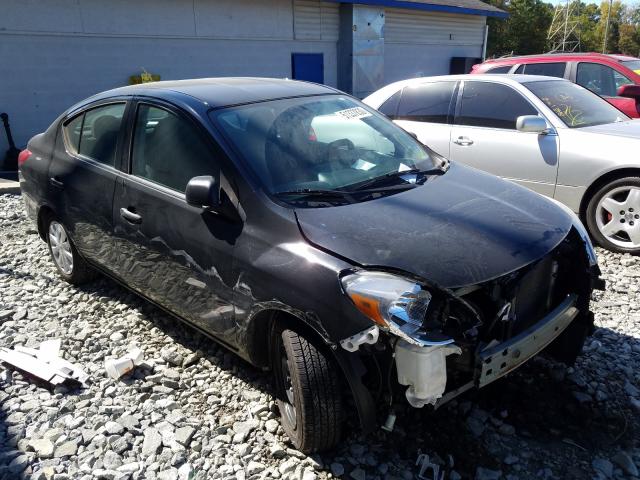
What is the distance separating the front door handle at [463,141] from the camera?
5.77 meters

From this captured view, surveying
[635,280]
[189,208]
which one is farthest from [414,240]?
[635,280]

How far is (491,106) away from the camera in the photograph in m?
5.77

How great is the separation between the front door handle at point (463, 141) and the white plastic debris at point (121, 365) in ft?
13.1

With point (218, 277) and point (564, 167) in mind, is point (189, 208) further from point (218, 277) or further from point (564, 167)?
point (564, 167)

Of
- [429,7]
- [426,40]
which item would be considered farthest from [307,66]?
[426,40]

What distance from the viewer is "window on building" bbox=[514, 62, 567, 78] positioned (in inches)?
336

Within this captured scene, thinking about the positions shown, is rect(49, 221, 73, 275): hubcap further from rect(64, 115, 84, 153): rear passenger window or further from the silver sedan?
the silver sedan

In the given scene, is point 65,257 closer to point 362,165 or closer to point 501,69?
point 362,165

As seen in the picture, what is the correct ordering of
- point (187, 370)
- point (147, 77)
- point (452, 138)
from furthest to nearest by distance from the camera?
point (147, 77)
point (452, 138)
point (187, 370)

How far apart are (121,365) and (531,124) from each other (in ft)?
13.6

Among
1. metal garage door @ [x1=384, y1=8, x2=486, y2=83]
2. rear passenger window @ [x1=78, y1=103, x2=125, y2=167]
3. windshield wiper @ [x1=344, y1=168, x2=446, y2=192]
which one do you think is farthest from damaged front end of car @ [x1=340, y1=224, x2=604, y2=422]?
metal garage door @ [x1=384, y1=8, x2=486, y2=83]

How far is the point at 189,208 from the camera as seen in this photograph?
3041 mm

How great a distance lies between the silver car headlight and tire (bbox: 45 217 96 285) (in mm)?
3004

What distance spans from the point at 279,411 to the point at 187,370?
77 centimetres
